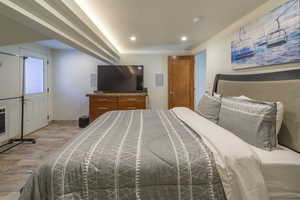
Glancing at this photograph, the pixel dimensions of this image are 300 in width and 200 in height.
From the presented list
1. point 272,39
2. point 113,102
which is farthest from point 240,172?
point 113,102

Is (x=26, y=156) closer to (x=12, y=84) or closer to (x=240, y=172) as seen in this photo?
(x=12, y=84)

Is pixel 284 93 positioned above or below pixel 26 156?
above

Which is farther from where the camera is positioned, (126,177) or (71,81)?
(71,81)

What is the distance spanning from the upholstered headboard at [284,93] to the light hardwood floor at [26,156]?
214cm

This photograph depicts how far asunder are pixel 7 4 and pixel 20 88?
356 centimetres

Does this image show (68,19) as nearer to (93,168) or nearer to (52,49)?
(93,168)

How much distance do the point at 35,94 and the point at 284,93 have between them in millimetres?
5271

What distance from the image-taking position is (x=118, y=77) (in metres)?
5.41

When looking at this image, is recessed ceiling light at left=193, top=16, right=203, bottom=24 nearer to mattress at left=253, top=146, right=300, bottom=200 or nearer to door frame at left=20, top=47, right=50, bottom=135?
mattress at left=253, top=146, right=300, bottom=200

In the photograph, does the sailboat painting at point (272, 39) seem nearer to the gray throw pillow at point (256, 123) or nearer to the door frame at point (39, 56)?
the gray throw pillow at point (256, 123)

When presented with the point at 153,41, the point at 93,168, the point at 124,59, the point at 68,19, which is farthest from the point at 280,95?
the point at 124,59

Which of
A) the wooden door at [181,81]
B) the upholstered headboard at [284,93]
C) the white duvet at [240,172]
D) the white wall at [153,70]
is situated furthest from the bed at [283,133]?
the white wall at [153,70]

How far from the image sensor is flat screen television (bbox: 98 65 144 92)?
5402mm

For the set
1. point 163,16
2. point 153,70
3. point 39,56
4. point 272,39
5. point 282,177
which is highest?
point 163,16
